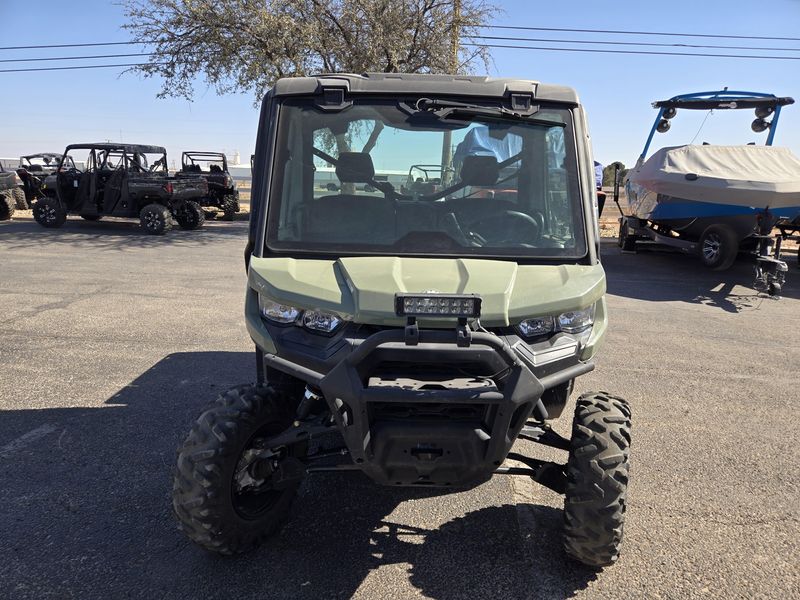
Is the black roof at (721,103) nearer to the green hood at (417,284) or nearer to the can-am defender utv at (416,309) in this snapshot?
the can-am defender utv at (416,309)

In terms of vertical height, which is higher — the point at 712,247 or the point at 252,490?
the point at 712,247

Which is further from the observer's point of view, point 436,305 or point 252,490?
point 252,490

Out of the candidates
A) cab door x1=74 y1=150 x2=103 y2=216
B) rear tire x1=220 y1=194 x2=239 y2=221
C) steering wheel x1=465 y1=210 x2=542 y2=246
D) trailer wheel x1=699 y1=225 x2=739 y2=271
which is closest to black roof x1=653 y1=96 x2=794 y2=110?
trailer wheel x1=699 y1=225 x2=739 y2=271

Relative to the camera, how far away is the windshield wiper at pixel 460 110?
10.2 feet

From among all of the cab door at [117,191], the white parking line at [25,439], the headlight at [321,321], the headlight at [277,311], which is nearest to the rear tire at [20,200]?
the cab door at [117,191]

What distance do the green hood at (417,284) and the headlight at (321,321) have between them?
Answer: 52mm

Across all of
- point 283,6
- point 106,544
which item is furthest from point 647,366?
point 283,6

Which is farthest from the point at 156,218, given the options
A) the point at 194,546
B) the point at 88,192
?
the point at 194,546

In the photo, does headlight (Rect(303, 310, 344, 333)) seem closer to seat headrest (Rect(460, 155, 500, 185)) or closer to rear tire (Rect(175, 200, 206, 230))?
seat headrest (Rect(460, 155, 500, 185))

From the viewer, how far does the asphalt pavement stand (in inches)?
112

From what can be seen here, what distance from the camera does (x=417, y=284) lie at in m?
2.68

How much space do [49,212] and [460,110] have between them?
52.2 feet

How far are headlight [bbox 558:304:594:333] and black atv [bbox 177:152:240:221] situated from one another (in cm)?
1735

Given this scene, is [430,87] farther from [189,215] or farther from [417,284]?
[189,215]
